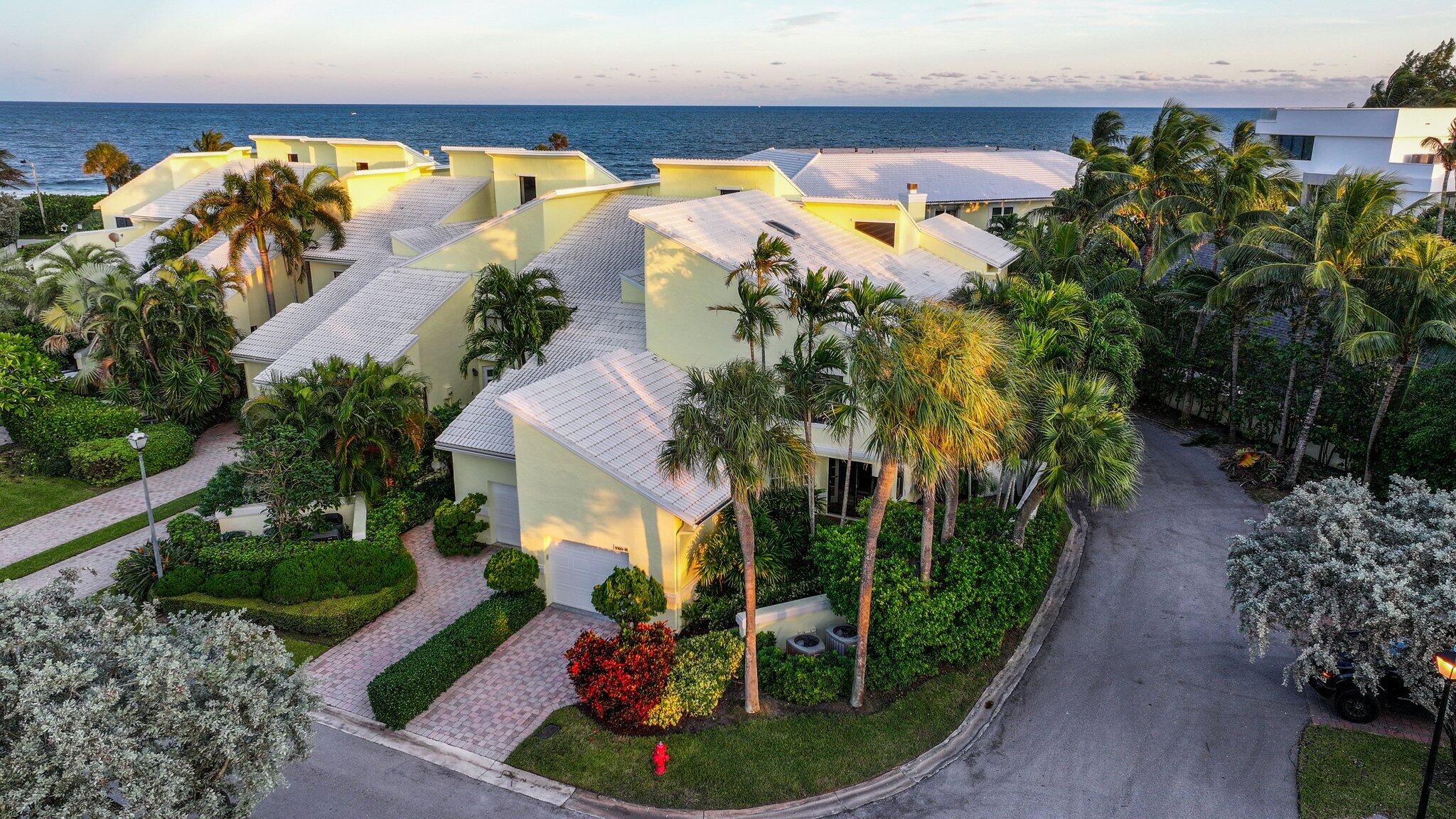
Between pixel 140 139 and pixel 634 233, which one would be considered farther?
pixel 140 139

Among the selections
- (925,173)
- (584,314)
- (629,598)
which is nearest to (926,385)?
(629,598)

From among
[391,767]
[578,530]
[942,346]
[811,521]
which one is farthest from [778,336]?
[391,767]

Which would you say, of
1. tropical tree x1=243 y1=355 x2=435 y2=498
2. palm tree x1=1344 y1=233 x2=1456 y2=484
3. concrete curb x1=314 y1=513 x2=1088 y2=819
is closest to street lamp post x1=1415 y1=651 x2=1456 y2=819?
concrete curb x1=314 y1=513 x2=1088 y2=819

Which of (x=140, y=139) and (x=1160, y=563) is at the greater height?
(x=140, y=139)

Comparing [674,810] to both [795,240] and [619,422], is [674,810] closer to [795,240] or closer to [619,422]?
[619,422]

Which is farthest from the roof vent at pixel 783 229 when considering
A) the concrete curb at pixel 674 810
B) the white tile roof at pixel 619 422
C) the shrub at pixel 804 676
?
the concrete curb at pixel 674 810

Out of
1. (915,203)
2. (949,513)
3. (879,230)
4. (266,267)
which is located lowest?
(949,513)

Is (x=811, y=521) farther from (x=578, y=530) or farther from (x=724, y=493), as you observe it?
(x=578, y=530)

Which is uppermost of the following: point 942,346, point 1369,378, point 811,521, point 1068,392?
point 942,346
